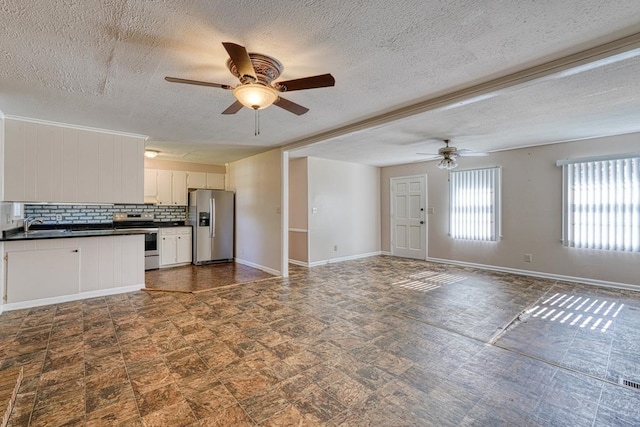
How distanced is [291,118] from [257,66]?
143 cm

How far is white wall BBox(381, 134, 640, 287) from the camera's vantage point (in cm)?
462

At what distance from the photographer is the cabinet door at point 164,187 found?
251 inches

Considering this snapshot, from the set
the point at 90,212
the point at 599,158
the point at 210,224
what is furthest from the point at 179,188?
the point at 599,158

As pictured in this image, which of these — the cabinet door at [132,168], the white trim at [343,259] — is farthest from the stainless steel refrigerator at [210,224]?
the white trim at [343,259]

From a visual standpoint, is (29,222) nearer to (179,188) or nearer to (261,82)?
(179,188)

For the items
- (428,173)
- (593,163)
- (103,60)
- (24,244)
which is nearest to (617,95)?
(593,163)

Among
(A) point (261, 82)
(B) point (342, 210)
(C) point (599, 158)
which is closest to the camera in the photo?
(A) point (261, 82)

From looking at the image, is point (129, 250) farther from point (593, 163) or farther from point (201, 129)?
point (593, 163)

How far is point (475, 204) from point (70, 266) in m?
7.03

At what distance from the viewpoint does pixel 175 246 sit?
6367 millimetres

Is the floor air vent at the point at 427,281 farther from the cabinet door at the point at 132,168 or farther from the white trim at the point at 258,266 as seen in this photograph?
the cabinet door at the point at 132,168

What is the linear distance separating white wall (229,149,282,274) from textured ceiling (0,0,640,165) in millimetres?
1755

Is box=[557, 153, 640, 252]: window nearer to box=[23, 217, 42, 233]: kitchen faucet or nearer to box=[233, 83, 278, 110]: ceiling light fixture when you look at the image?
box=[233, 83, 278, 110]: ceiling light fixture

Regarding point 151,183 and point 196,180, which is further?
point 196,180
